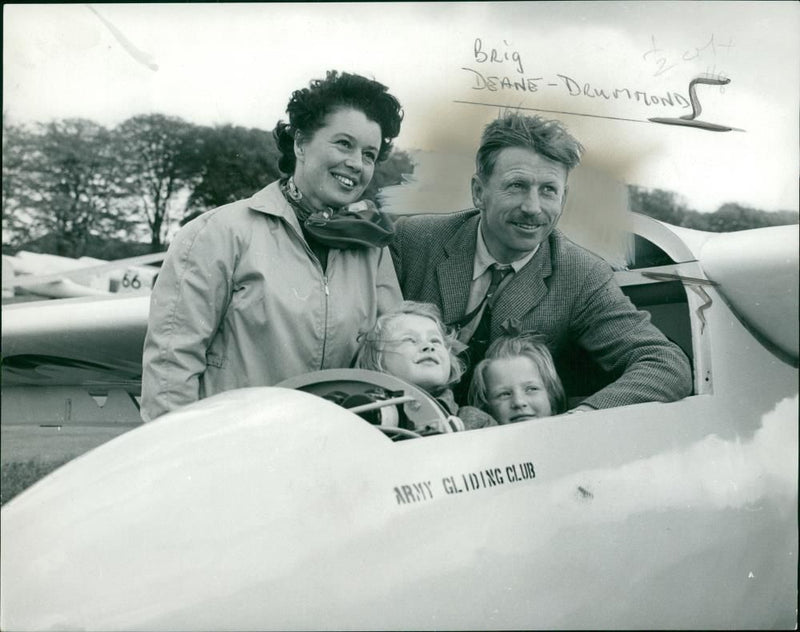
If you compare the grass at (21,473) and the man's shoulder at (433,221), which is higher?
the man's shoulder at (433,221)

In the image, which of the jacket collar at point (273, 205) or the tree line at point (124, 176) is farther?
the tree line at point (124, 176)

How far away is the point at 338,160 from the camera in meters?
2.70

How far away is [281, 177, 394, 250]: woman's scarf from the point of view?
8.80 ft

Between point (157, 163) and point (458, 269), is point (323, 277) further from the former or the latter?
point (157, 163)

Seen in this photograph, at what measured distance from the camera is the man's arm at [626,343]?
9.31 feet

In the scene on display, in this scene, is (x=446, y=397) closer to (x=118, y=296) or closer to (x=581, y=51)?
(x=581, y=51)

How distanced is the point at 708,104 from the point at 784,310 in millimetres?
681

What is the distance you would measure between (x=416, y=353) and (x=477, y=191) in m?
0.58

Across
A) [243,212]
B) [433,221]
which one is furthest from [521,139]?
[243,212]

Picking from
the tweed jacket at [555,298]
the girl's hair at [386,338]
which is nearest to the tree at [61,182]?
the tweed jacket at [555,298]

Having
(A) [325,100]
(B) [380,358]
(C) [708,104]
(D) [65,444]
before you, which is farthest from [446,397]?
(D) [65,444]

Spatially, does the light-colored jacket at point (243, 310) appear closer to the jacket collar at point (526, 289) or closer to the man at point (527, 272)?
the man at point (527, 272)

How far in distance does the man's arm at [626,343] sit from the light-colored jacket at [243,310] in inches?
26.0

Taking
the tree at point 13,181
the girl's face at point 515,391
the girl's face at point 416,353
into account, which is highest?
the tree at point 13,181
